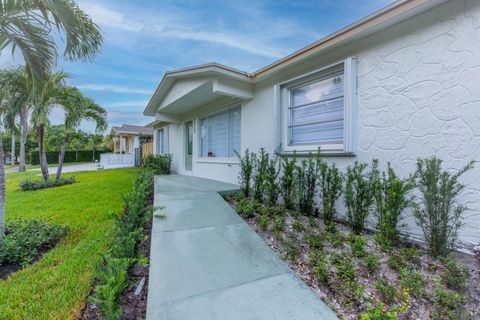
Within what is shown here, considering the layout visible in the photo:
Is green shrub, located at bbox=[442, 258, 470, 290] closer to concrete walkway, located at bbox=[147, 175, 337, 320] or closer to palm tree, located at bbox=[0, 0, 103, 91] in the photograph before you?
concrete walkway, located at bbox=[147, 175, 337, 320]

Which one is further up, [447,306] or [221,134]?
[221,134]

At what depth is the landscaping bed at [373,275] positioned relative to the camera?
6.60 feet

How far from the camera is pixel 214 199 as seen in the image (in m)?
5.11

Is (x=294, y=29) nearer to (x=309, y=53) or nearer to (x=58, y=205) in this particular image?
(x=309, y=53)

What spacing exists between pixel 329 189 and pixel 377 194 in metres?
0.78

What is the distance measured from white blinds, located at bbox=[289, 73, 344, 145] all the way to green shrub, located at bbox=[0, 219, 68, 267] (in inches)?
185

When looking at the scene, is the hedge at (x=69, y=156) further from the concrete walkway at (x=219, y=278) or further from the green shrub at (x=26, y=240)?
the concrete walkway at (x=219, y=278)

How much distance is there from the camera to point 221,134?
7863 mm

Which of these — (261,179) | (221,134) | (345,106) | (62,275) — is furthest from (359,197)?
(221,134)

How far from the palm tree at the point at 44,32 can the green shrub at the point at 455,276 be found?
5.53 meters

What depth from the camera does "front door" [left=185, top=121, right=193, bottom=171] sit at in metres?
9.92

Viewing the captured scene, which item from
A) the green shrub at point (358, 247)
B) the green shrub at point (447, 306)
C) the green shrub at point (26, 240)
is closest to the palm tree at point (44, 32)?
the green shrub at point (26, 240)

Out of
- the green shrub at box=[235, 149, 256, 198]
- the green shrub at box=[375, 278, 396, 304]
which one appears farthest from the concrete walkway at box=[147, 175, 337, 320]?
the green shrub at box=[235, 149, 256, 198]

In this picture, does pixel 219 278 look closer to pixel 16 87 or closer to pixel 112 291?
pixel 112 291
